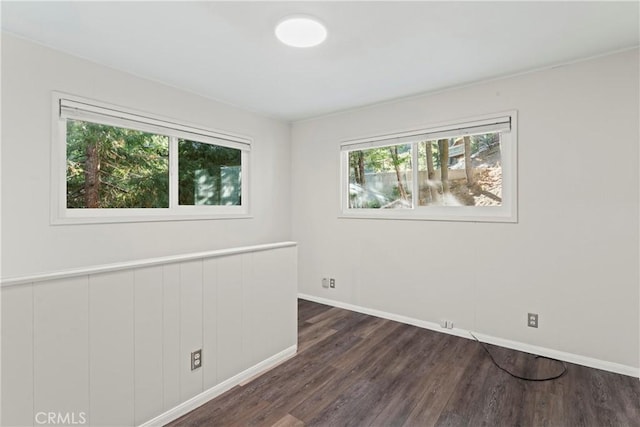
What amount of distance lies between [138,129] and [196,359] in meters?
2.10

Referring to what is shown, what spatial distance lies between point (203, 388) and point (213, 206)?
2039 mm

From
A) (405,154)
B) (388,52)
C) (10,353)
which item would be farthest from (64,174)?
(405,154)

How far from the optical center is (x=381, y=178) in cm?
379

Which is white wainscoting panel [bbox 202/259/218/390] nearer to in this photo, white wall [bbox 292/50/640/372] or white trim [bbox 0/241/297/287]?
white trim [bbox 0/241/297/287]

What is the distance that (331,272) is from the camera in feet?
13.4

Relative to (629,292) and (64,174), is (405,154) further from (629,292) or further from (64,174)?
(64,174)

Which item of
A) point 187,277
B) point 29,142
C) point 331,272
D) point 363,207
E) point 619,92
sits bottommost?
point 331,272

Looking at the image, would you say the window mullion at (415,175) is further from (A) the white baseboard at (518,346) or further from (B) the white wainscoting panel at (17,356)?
(B) the white wainscoting panel at (17,356)

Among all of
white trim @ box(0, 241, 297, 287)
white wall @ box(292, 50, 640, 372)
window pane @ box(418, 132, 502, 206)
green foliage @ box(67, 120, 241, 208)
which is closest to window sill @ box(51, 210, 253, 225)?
green foliage @ box(67, 120, 241, 208)

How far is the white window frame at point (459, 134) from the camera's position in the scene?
9.29ft

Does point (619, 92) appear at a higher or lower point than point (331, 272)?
higher

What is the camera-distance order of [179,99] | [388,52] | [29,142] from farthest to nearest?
[179,99]
[388,52]
[29,142]

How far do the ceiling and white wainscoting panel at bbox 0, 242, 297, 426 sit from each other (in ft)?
4.89

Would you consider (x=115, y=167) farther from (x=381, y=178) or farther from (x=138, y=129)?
(x=381, y=178)
